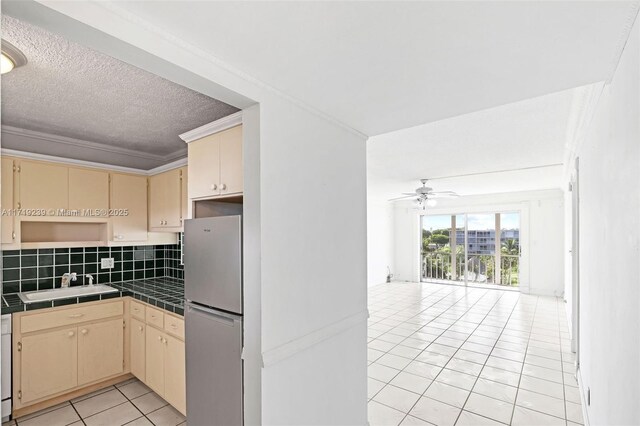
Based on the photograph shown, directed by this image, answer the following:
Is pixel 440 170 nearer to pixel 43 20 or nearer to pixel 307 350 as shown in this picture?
pixel 307 350

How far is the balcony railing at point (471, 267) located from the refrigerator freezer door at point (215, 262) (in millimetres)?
7866

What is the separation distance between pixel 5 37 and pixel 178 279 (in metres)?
2.85

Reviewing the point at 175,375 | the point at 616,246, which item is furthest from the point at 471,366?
the point at 175,375

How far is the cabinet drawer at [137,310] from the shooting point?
311cm

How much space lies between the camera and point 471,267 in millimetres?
8656

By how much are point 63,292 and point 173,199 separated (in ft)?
4.56

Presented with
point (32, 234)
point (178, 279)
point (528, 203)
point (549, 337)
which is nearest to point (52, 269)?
point (32, 234)

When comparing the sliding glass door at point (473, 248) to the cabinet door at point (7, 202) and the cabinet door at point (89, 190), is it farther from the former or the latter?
the cabinet door at point (7, 202)

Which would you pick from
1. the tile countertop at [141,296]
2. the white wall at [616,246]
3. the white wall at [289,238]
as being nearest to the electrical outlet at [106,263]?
the tile countertop at [141,296]

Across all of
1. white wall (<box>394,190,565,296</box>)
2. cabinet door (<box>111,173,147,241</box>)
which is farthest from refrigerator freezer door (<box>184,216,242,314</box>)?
white wall (<box>394,190,565,296</box>)

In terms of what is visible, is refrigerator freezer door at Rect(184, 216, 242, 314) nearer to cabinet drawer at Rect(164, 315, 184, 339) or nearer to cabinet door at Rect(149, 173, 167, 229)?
cabinet drawer at Rect(164, 315, 184, 339)

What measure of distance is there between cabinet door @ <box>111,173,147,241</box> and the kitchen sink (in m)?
0.54

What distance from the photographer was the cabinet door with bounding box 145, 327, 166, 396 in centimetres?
285

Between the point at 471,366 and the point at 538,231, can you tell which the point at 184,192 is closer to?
the point at 471,366
